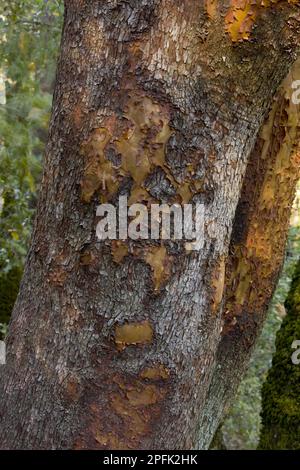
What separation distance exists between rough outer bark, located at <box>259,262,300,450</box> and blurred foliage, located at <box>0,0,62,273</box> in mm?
2260

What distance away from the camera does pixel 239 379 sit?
2781mm

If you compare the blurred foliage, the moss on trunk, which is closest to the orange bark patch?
the blurred foliage

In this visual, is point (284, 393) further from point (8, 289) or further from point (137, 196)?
point (137, 196)

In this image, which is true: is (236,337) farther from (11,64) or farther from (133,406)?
(11,64)

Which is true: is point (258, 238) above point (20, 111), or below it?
below

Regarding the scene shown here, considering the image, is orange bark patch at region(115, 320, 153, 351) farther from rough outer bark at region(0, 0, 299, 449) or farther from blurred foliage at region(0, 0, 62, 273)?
blurred foliage at region(0, 0, 62, 273)

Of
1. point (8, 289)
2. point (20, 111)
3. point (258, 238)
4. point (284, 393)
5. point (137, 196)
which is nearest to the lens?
point (137, 196)

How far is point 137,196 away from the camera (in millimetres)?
1940

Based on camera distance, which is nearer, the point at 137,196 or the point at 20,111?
the point at 137,196

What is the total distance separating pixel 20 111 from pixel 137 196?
3.64 metres

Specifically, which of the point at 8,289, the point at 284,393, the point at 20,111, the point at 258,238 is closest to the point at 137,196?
the point at 258,238

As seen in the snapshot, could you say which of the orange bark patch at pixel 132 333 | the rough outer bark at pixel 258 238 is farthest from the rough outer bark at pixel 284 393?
the orange bark patch at pixel 132 333

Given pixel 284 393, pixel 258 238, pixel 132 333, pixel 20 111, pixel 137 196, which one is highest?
pixel 20 111

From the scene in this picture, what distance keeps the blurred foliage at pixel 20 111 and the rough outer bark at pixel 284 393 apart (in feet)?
7.41
